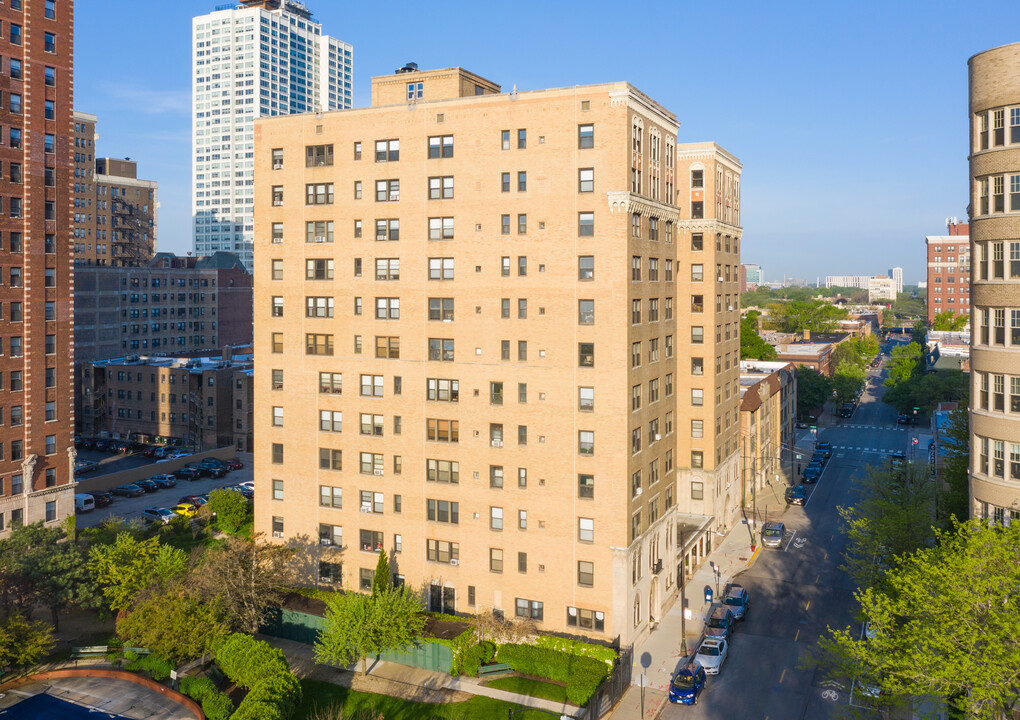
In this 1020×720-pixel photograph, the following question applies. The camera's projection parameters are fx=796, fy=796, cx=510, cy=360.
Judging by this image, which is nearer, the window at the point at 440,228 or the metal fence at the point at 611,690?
the metal fence at the point at 611,690

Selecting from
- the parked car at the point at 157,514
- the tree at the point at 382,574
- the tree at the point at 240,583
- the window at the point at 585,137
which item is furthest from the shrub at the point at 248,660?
the parked car at the point at 157,514

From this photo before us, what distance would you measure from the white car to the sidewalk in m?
1.63

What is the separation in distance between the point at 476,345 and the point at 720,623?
2544 centimetres

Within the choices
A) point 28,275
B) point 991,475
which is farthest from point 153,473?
point 991,475

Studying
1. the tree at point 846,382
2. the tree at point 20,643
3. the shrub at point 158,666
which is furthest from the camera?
the tree at point 846,382

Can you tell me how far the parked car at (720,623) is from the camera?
5375 cm

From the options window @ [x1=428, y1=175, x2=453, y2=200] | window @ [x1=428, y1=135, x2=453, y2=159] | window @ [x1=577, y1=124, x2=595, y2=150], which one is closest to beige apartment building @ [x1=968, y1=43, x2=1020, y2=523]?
window @ [x1=577, y1=124, x2=595, y2=150]

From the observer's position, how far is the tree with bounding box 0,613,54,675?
148 feet

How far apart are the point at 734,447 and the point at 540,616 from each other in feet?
119

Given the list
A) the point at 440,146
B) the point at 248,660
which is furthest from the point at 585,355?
the point at 248,660

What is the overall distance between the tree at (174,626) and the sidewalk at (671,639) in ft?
79.5

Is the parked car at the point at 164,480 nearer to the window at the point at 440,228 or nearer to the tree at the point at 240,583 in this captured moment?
the tree at the point at 240,583

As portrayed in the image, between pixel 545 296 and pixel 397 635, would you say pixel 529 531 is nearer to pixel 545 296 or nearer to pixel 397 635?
pixel 397 635

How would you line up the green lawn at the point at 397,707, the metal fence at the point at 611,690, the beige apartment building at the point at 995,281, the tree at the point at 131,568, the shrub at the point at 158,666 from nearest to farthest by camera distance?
the beige apartment building at the point at 995,281 < the metal fence at the point at 611,690 < the green lawn at the point at 397,707 < the shrub at the point at 158,666 < the tree at the point at 131,568
